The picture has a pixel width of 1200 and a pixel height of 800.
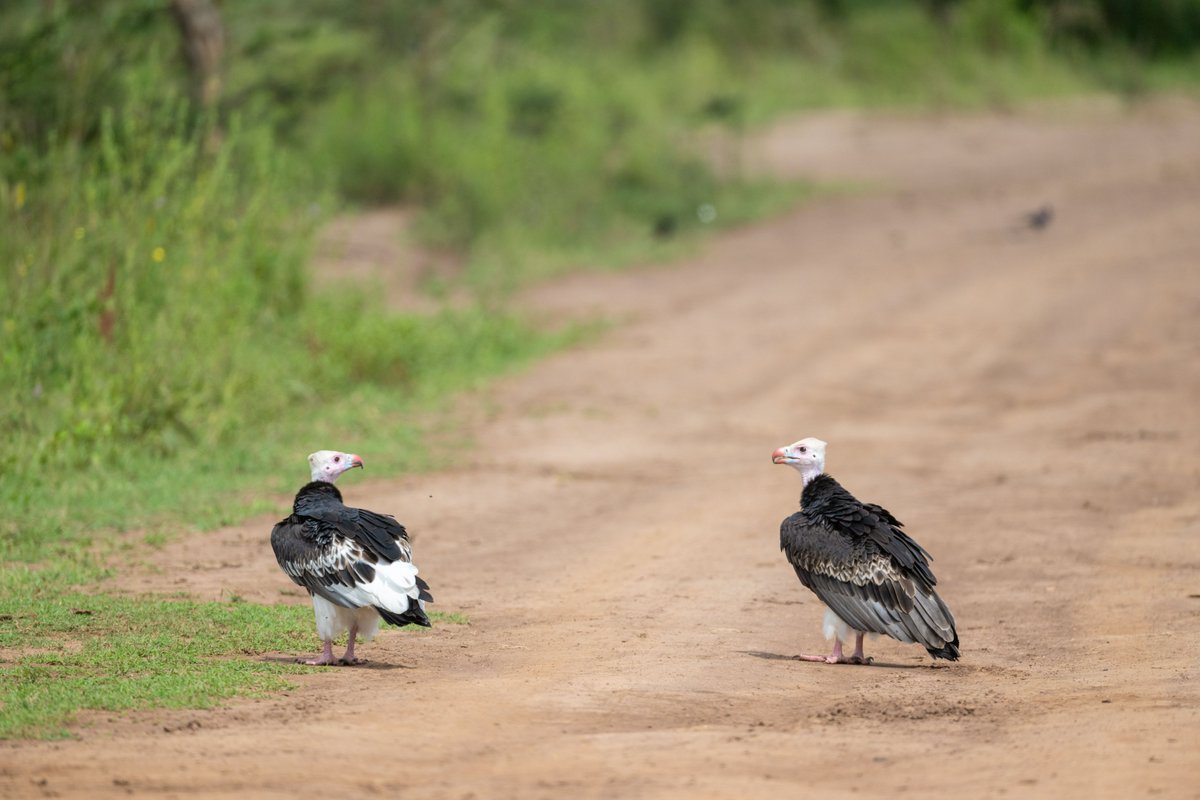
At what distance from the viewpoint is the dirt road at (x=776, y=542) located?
584cm

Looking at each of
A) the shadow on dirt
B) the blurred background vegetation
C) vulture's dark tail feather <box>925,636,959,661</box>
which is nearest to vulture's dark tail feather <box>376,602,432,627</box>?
the shadow on dirt

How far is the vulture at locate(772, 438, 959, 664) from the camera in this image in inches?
292

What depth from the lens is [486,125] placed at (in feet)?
74.9

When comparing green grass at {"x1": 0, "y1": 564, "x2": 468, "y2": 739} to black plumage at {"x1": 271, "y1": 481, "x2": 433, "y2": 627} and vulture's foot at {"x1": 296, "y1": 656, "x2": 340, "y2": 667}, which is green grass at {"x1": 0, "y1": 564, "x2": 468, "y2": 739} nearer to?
vulture's foot at {"x1": 296, "y1": 656, "x2": 340, "y2": 667}

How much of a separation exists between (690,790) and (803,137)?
22683 millimetres

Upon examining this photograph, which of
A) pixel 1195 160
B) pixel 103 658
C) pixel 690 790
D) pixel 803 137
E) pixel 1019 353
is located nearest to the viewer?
pixel 690 790

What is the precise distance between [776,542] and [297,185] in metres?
9.66

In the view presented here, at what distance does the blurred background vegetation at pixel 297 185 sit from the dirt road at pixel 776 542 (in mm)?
1076

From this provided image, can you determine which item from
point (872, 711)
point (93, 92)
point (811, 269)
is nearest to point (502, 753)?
point (872, 711)

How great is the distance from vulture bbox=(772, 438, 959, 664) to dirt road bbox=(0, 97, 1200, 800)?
0.67ft

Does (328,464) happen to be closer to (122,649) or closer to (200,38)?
(122,649)

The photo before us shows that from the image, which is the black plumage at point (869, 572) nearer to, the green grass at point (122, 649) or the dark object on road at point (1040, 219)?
the green grass at point (122, 649)

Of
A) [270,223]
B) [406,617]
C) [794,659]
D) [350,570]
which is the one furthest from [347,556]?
[270,223]

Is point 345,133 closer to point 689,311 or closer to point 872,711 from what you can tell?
point 689,311
